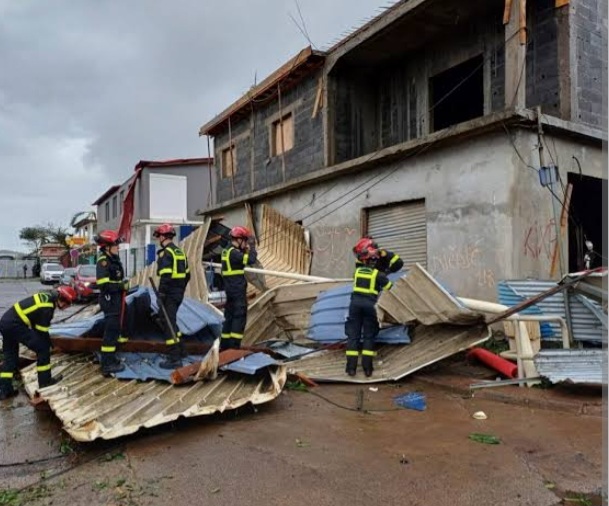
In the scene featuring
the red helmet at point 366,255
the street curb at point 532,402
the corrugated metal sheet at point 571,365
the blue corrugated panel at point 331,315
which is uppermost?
the red helmet at point 366,255

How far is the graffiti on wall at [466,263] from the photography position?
26.3ft

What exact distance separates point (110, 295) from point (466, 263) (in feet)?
17.7

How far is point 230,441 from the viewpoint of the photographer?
13.9 feet

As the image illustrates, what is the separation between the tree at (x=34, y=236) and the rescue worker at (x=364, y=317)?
62.6 metres

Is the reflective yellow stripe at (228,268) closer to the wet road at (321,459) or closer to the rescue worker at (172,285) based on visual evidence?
the rescue worker at (172,285)

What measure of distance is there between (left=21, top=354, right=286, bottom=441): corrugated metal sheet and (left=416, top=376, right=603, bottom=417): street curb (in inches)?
79.9

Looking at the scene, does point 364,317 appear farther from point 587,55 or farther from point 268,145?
point 268,145

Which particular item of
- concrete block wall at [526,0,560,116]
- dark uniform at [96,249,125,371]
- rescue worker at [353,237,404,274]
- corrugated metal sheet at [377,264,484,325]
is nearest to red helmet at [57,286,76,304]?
dark uniform at [96,249,125,371]

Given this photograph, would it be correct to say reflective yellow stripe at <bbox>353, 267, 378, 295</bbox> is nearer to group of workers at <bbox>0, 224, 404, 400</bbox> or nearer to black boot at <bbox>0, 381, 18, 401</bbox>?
group of workers at <bbox>0, 224, 404, 400</bbox>

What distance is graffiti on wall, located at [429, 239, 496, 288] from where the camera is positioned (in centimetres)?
802

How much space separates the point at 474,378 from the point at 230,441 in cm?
327

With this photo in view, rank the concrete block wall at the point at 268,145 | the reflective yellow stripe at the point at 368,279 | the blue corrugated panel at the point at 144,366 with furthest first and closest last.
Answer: the concrete block wall at the point at 268,145 < the reflective yellow stripe at the point at 368,279 < the blue corrugated panel at the point at 144,366

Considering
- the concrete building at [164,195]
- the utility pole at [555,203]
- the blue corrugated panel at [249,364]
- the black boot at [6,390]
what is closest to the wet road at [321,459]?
the blue corrugated panel at [249,364]

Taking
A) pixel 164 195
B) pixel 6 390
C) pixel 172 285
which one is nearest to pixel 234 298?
pixel 172 285
